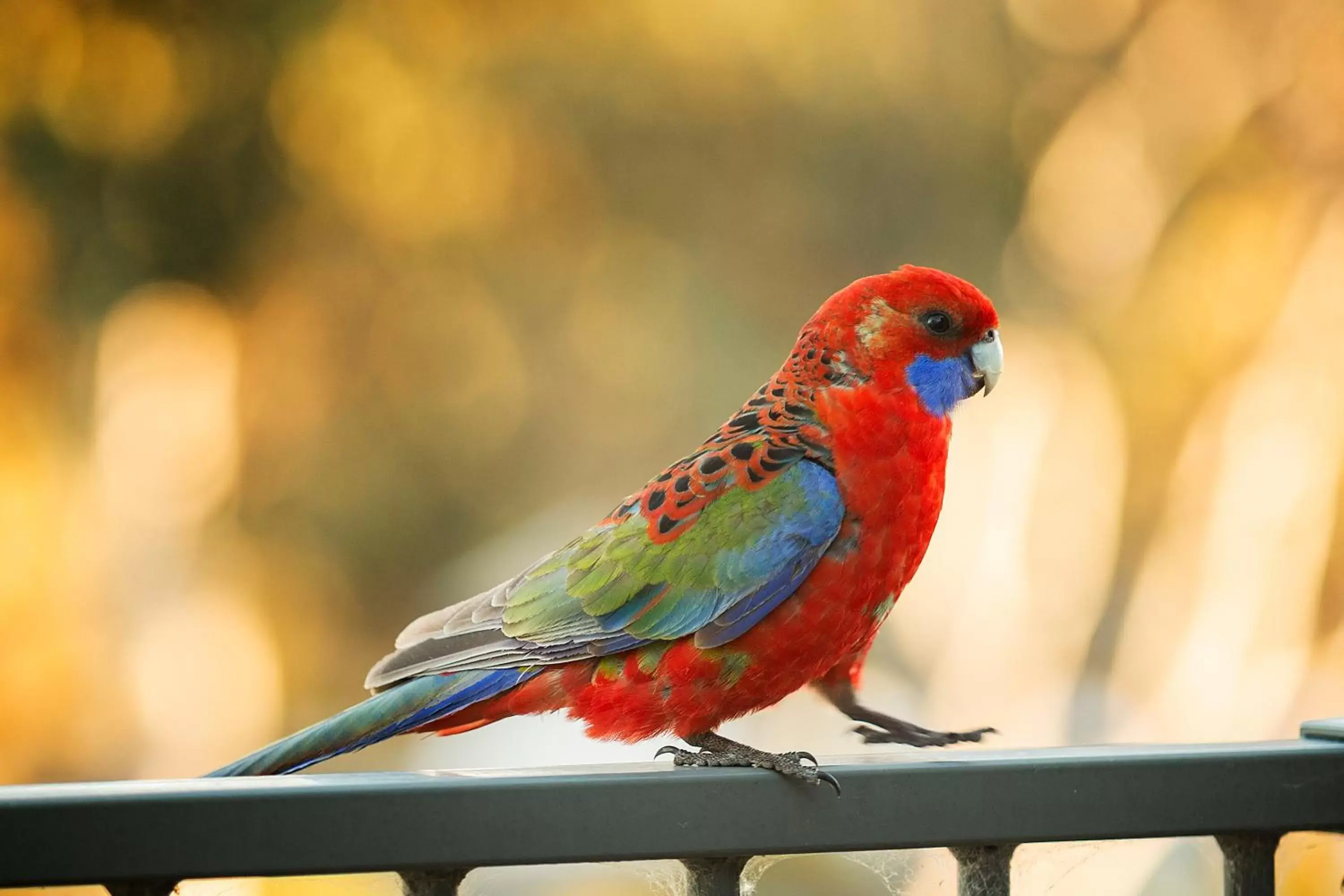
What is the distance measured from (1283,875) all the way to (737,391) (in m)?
1.69

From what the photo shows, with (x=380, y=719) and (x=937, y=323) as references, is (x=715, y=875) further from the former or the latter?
(x=937, y=323)

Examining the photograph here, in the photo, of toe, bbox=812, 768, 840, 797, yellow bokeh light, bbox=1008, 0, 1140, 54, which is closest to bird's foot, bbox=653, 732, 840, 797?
toe, bbox=812, 768, 840, 797

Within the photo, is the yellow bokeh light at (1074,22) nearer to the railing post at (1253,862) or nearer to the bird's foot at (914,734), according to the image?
the bird's foot at (914,734)

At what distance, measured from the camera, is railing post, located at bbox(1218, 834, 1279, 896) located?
78cm

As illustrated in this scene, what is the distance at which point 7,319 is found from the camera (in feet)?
7.16

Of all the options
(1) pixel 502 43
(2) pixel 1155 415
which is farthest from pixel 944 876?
(1) pixel 502 43

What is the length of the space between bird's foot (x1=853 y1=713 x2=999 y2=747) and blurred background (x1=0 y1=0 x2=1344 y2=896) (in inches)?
41.5

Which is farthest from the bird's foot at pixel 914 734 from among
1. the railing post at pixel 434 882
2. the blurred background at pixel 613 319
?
the blurred background at pixel 613 319

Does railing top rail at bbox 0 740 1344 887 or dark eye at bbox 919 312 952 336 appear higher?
dark eye at bbox 919 312 952 336

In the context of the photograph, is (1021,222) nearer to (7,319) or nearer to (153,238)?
(153,238)

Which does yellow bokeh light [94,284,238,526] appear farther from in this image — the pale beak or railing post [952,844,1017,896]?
railing post [952,844,1017,896]

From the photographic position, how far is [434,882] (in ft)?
2.32

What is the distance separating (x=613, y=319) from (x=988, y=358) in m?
1.44

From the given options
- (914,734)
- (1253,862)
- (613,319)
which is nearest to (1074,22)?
(613,319)
